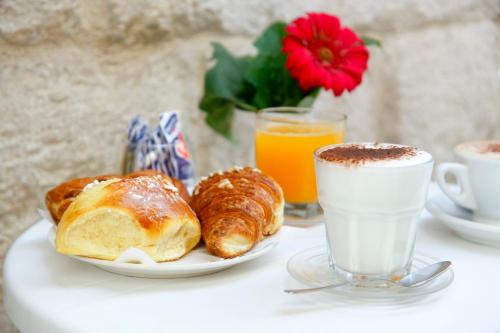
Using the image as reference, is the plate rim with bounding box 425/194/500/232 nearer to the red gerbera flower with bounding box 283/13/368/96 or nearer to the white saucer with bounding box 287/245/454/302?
the white saucer with bounding box 287/245/454/302

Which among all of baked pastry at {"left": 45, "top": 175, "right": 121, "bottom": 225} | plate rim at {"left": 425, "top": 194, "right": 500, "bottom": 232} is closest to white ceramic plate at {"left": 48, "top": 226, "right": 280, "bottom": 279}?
baked pastry at {"left": 45, "top": 175, "right": 121, "bottom": 225}

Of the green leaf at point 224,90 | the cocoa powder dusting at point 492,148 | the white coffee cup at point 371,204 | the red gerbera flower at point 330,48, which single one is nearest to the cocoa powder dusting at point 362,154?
the white coffee cup at point 371,204

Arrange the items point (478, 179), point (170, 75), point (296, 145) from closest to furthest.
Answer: point (478, 179) < point (296, 145) < point (170, 75)

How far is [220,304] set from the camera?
2.23 ft

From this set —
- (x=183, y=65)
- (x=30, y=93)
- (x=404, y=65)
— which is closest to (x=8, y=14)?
(x=30, y=93)

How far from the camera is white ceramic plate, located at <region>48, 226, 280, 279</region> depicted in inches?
27.8

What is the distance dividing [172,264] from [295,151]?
37cm

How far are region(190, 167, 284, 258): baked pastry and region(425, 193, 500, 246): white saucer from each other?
222 millimetres

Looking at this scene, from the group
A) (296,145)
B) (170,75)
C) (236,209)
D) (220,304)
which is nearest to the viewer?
(220,304)

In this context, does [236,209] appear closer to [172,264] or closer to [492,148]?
[172,264]

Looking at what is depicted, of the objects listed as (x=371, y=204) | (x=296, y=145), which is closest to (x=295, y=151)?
(x=296, y=145)

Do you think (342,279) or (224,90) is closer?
(342,279)

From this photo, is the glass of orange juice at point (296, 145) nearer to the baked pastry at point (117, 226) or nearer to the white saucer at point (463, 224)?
the white saucer at point (463, 224)

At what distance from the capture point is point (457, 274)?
0.77 meters
